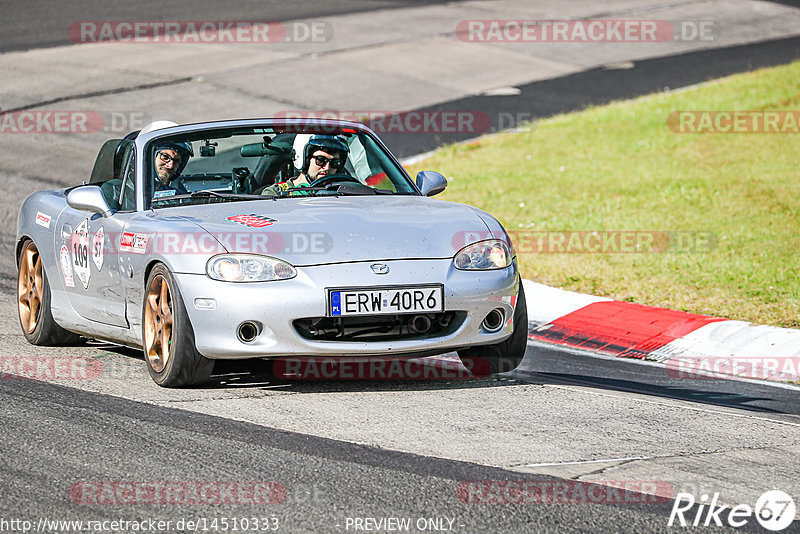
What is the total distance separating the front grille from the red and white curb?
208 centimetres

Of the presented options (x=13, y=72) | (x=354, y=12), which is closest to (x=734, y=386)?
(x=13, y=72)

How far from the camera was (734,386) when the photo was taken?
7.41m

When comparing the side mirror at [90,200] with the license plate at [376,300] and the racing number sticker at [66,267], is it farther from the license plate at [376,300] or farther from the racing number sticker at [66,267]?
the license plate at [376,300]

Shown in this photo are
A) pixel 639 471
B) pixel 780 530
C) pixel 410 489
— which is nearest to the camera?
pixel 780 530

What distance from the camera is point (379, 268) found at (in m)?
6.14

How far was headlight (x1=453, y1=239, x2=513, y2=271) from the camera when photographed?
644 cm

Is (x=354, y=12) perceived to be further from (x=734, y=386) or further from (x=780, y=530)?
(x=780, y=530)

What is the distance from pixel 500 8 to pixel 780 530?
2444 cm

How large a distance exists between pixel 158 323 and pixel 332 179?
1.60 meters

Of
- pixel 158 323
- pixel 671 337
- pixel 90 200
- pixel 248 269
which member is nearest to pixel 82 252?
pixel 90 200

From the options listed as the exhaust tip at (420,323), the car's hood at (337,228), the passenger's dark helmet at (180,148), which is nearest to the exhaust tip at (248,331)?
the car's hood at (337,228)

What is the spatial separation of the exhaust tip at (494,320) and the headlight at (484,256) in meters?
0.23

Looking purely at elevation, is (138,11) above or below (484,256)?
above

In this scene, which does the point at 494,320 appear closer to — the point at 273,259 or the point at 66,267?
the point at 273,259
